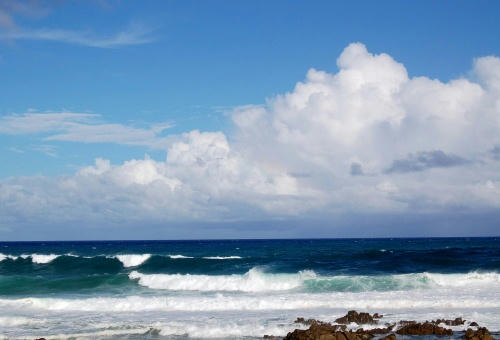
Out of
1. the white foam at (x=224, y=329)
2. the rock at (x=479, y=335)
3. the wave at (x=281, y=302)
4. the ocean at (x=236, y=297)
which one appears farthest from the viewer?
the wave at (x=281, y=302)

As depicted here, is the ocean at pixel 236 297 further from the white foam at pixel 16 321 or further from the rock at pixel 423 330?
the rock at pixel 423 330

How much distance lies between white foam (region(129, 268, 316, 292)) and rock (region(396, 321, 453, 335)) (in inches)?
521

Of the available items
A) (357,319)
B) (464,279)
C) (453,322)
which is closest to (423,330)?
(453,322)

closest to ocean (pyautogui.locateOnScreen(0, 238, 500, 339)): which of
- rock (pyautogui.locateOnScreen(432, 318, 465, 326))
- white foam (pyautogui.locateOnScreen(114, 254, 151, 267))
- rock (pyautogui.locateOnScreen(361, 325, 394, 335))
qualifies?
white foam (pyautogui.locateOnScreen(114, 254, 151, 267))

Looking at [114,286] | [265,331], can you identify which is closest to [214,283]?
[114,286]

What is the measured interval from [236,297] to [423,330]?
1121cm

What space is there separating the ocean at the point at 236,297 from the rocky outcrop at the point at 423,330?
2274mm

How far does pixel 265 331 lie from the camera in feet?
53.3

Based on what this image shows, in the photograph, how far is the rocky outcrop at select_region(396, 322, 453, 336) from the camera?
48.9ft

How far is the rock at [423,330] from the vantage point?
1492 centimetres

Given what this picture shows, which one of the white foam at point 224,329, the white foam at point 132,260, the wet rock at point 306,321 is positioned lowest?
the white foam at point 224,329

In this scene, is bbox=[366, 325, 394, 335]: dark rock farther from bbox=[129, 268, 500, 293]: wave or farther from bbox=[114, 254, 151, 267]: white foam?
bbox=[114, 254, 151, 267]: white foam

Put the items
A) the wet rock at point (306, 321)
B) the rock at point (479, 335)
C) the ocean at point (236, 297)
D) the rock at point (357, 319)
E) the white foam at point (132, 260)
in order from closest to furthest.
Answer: the rock at point (479, 335)
the rock at point (357, 319)
the wet rock at point (306, 321)
the ocean at point (236, 297)
the white foam at point (132, 260)

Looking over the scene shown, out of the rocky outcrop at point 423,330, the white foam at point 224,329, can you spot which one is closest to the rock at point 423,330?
the rocky outcrop at point 423,330
